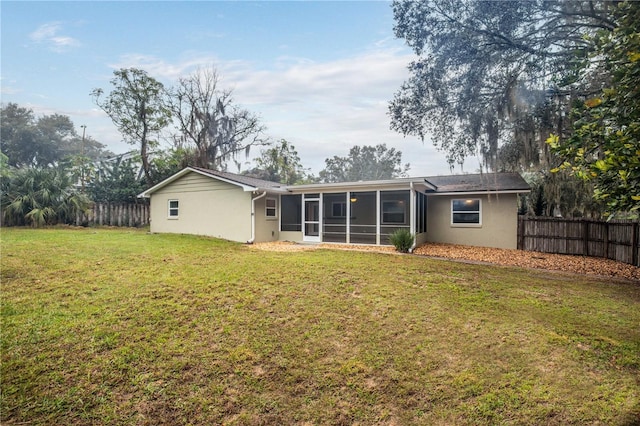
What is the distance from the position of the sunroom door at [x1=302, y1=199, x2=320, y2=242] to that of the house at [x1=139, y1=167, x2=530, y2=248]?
0.05 metres

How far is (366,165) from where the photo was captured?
52.8m

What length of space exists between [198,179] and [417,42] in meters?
10.3

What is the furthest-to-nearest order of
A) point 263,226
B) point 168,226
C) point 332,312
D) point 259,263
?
point 168,226 → point 263,226 → point 259,263 → point 332,312

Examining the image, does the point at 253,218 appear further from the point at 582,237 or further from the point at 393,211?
the point at 582,237

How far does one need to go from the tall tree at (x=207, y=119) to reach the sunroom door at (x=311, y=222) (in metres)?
11.5

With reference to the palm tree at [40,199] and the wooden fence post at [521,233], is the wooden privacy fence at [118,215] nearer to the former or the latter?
the palm tree at [40,199]

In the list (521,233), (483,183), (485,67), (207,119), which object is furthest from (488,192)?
(207,119)

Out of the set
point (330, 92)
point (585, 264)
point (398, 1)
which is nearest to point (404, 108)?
point (398, 1)

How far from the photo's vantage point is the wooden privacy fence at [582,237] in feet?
30.7

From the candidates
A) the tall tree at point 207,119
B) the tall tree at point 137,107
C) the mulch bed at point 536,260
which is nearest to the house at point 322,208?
the mulch bed at point 536,260

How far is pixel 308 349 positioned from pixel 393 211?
11961 millimetres

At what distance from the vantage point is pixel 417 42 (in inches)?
343

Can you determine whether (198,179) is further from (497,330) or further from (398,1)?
(497,330)

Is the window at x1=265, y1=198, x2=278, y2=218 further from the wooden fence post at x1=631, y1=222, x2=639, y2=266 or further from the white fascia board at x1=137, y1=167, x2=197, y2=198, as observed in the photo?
the wooden fence post at x1=631, y1=222, x2=639, y2=266
